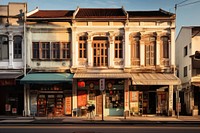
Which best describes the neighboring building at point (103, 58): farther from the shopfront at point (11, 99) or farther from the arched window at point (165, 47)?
the shopfront at point (11, 99)

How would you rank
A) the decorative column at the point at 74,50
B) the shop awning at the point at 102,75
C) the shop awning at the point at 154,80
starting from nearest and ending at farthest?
the shop awning at the point at 154,80
the shop awning at the point at 102,75
the decorative column at the point at 74,50

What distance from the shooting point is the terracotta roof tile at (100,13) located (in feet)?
103

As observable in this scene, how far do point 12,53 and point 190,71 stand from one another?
16.5 metres

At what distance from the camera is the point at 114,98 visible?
31.0m

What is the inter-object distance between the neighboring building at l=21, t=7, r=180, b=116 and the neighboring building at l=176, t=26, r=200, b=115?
2713 mm

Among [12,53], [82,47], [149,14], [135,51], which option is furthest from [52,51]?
[149,14]

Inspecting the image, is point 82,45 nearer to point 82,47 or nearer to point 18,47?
point 82,47

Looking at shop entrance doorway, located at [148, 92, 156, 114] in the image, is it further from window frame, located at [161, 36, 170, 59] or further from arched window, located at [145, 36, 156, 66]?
window frame, located at [161, 36, 170, 59]

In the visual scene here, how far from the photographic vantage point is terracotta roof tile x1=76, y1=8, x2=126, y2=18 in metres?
31.4

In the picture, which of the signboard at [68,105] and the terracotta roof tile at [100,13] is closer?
the signboard at [68,105]

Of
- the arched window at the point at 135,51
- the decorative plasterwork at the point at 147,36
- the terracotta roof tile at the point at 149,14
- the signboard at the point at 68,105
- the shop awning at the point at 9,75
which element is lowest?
the signboard at the point at 68,105

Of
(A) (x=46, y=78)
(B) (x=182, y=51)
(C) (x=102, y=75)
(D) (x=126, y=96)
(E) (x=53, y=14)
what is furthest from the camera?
(B) (x=182, y=51)

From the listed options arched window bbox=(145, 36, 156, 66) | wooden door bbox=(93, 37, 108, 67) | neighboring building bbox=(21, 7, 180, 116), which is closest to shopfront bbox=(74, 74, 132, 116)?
neighboring building bbox=(21, 7, 180, 116)

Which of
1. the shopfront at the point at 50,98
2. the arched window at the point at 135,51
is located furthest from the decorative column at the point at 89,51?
the arched window at the point at 135,51
